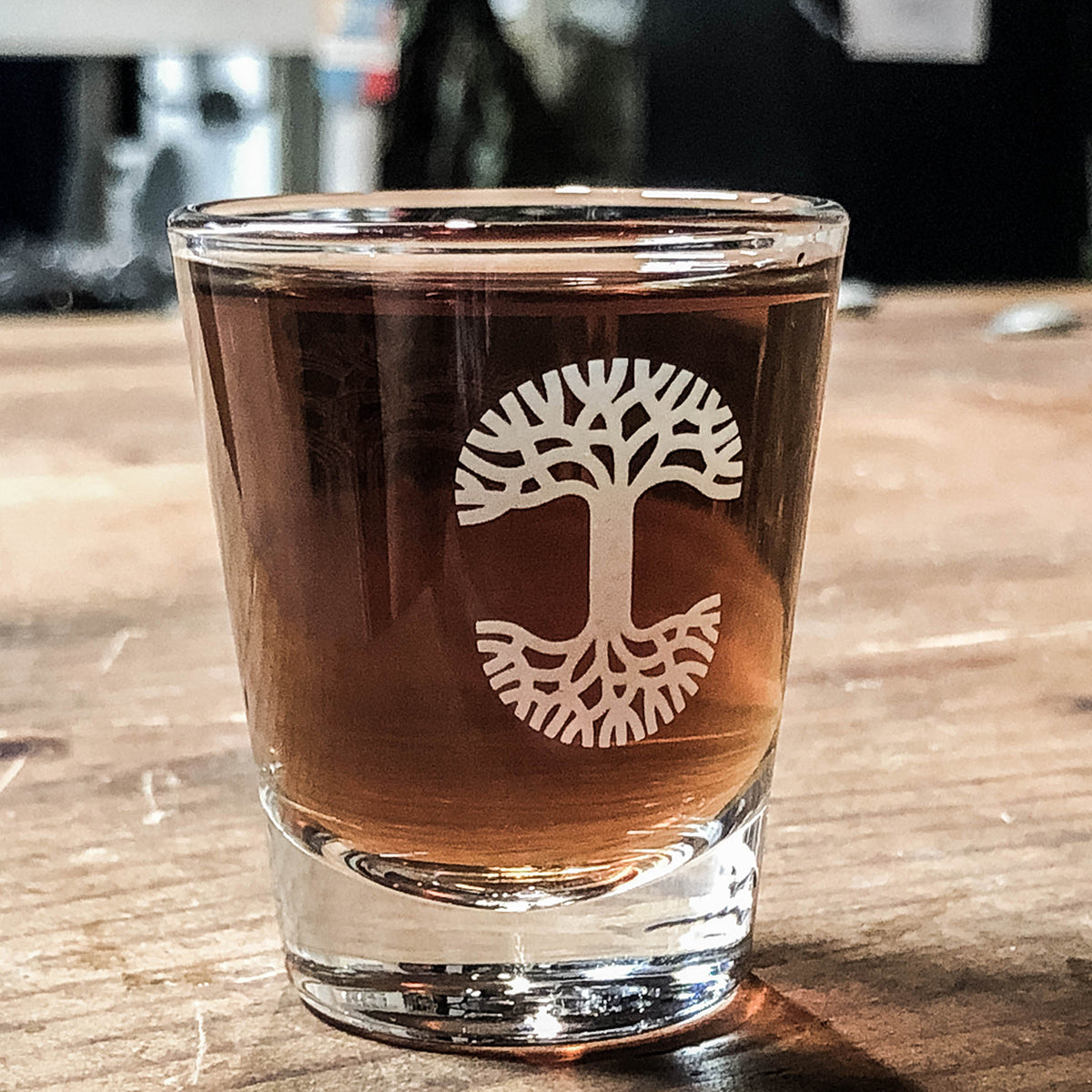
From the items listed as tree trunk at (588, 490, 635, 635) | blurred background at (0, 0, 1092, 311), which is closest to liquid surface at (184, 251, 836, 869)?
tree trunk at (588, 490, 635, 635)

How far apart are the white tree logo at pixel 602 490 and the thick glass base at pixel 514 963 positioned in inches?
1.7

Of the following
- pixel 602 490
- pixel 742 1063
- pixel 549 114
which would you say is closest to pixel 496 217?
pixel 602 490

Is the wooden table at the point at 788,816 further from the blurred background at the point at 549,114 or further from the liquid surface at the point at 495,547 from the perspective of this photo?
Answer: the blurred background at the point at 549,114

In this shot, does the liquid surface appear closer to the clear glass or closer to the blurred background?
the clear glass

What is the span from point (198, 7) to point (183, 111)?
13 cm

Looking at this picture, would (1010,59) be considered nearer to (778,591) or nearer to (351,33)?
(351,33)

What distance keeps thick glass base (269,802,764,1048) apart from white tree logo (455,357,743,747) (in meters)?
0.04

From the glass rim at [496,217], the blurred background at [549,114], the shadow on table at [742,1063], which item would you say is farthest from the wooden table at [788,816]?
the blurred background at [549,114]

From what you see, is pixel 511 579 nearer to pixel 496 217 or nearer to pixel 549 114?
pixel 496 217

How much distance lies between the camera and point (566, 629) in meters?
0.31

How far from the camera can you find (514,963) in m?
0.31

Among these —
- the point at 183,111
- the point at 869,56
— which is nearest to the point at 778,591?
the point at 183,111

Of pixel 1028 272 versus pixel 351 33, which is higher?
pixel 351 33

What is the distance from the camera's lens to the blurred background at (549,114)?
1814 mm
